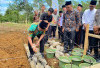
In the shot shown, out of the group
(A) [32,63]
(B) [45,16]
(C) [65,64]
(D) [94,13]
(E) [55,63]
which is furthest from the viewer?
(B) [45,16]

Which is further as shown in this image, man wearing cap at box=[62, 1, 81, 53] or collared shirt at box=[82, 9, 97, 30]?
man wearing cap at box=[62, 1, 81, 53]

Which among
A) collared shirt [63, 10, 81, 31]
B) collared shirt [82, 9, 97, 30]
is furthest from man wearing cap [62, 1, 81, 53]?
collared shirt [82, 9, 97, 30]

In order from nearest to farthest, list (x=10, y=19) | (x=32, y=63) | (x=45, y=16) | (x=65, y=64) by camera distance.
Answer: (x=65, y=64) → (x=32, y=63) → (x=45, y=16) → (x=10, y=19)

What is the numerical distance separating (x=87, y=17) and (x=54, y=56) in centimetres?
178

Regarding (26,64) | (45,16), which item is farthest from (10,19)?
(26,64)

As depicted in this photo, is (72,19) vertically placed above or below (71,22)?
above

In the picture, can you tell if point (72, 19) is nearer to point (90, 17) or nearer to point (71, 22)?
point (71, 22)

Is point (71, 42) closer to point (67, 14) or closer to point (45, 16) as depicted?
point (67, 14)

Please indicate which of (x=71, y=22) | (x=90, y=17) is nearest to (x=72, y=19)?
(x=71, y=22)

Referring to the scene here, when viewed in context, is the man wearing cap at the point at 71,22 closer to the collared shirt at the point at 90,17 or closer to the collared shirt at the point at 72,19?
the collared shirt at the point at 72,19

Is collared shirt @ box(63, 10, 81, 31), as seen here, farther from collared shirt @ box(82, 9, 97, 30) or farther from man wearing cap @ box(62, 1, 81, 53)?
collared shirt @ box(82, 9, 97, 30)

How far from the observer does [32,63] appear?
284 cm

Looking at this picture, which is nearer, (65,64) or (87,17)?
(65,64)

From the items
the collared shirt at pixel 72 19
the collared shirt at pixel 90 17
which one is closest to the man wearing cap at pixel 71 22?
the collared shirt at pixel 72 19
